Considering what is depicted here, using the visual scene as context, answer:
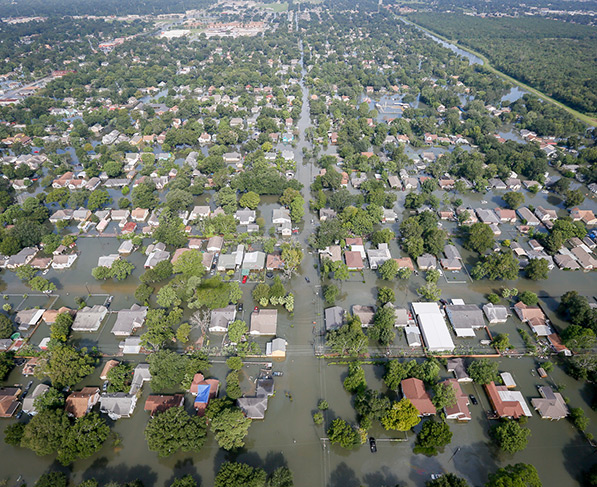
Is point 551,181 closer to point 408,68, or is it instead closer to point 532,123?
point 532,123

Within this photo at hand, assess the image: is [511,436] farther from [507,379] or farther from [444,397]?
[507,379]

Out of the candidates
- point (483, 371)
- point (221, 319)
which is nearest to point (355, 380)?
point (483, 371)

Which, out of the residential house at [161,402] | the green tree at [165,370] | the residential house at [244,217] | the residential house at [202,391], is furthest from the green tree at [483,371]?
the residential house at [244,217]

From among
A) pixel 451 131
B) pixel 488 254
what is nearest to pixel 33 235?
pixel 488 254

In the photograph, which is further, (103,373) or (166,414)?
(103,373)

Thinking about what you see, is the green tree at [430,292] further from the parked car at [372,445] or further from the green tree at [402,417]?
the parked car at [372,445]

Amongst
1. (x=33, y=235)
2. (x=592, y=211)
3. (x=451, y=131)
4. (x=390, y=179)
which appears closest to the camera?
(x=33, y=235)
